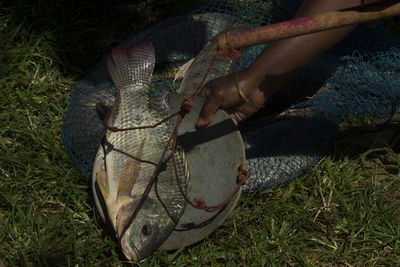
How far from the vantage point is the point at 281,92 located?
152 inches

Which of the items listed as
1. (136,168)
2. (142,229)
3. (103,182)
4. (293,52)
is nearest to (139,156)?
(136,168)

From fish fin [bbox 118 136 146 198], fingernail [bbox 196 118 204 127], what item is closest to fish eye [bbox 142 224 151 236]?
fish fin [bbox 118 136 146 198]

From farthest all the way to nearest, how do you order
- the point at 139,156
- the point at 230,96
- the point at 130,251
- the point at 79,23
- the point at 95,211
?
the point at 79,23 → the point at 95,211 → the point at 230,96 → the point at 139,156 → the point at 130,251

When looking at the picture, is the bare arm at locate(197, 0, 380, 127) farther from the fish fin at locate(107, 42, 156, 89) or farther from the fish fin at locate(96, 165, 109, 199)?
the fish fin at locate(96, 165, 109, 199)

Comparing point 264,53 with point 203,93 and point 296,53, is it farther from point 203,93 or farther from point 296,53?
point 203,93

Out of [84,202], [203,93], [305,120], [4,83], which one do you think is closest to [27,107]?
[4,83]

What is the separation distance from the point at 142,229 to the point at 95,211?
635mm

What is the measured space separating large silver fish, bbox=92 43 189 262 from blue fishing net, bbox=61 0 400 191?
42cm

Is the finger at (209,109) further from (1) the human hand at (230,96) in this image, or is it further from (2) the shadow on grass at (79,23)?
(2) the shadow on grass at (79,23)

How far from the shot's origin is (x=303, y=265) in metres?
3.01

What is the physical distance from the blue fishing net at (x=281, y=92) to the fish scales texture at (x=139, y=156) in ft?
1.38

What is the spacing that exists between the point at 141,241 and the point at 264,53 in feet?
4.77

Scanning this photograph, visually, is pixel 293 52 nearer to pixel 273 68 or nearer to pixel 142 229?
pixel 273 68

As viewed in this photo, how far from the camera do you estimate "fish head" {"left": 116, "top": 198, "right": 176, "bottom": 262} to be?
2.62 meters
